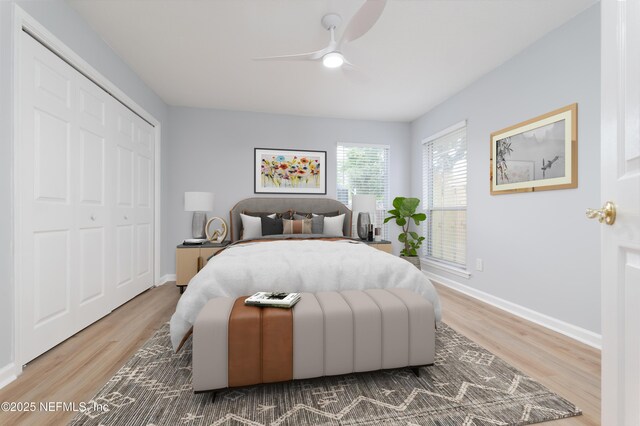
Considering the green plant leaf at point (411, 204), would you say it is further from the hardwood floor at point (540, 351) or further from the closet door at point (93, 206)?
the closet door at point (93, 206)

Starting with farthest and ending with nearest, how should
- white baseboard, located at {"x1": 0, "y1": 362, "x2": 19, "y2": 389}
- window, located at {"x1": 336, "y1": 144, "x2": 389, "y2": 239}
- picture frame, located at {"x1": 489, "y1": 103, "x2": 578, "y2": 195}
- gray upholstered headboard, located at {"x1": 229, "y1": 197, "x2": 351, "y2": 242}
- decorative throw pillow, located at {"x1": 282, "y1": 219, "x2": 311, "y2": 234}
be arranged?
window, located at {"x1": 336, "y1": 144, "x2": 389, "y2": 239}
gray upholstered headboard, located at {"x1": 229, "y1": 197, "x2": 351, "y2": 242}
decorative throw pillow, located at {"x1": 282, "y1": 219, "x2": 311, "y2": 234}
picture frame, located at {"x1": 489, "y1": 103, "x2": 578, "y2": 195}
white baseboard, located at {"x1": 0, "y1": 362, "x2": 19, "y2": 389}

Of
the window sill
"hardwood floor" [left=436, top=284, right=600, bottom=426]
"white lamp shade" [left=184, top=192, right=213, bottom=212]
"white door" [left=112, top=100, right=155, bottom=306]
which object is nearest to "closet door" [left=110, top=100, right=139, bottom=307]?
"white door" [left=112, top=100, right=155, bottom=306]

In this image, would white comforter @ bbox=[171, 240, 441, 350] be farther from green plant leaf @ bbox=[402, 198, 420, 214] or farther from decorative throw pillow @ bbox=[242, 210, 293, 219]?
green plant leaf @ bbox=[402, 198, 420, 214]

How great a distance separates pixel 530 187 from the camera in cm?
282

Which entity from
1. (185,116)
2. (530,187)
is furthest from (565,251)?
(185,116)

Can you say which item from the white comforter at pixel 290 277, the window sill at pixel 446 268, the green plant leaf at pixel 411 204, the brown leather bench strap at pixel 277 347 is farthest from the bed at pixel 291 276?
the green plant leaf at pixel 411 204

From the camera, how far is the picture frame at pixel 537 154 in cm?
244

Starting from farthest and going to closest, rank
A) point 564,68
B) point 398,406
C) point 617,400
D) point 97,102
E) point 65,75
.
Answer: point 97,102 < point 564,68 < point 65,75 < point 398,406 < point 617,400

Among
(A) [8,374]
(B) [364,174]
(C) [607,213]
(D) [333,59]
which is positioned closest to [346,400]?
(C) [607,213]

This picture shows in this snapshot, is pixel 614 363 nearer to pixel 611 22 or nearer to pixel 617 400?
pixel 617 400

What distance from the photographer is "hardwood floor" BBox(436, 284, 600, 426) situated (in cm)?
163

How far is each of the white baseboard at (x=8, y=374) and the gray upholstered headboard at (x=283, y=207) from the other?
8.65 feet

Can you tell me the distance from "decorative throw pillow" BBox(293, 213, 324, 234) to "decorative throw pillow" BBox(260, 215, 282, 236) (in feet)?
0.97

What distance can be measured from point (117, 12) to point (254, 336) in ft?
8.98
